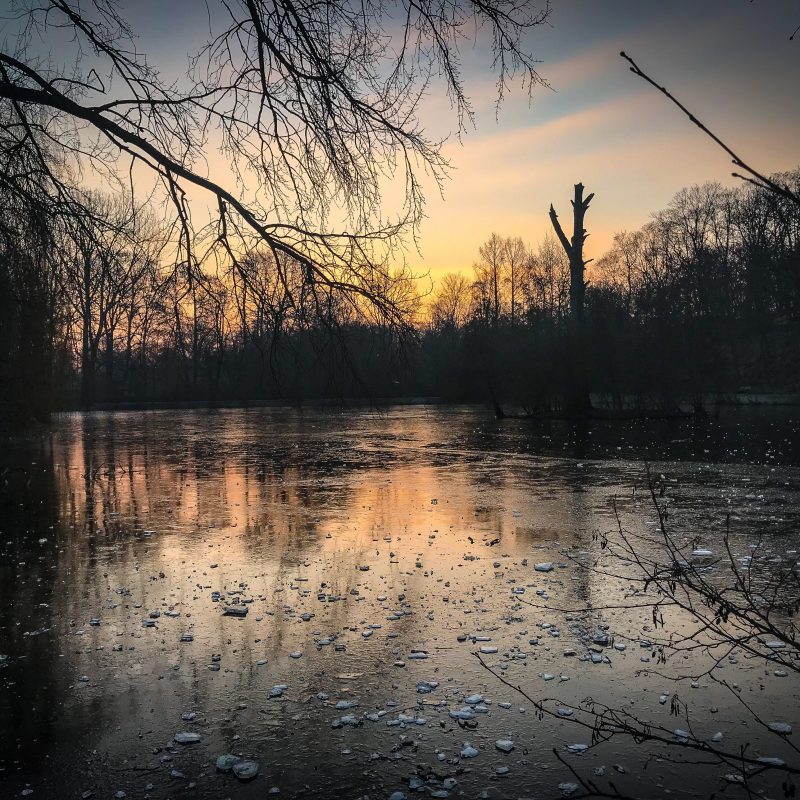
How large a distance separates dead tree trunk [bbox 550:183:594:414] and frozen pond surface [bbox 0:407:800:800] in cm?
2166

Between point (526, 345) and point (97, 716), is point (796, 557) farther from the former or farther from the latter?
point (526, 345)

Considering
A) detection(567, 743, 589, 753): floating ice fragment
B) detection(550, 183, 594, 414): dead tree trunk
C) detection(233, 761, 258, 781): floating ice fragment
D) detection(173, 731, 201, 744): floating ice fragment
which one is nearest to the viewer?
detection(233, 761, 258, 781): floating ice fragment

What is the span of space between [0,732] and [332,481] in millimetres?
11517

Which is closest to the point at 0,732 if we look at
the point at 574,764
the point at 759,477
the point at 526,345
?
the point at 574,764

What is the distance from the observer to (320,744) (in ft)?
14.5

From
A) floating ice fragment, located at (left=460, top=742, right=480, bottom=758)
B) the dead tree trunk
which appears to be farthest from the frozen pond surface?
the dead tree trunk

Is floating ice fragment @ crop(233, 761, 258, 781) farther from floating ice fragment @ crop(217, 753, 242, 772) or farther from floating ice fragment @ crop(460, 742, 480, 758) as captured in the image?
floating ice fragment @ crop(460, 742, 480, 758)

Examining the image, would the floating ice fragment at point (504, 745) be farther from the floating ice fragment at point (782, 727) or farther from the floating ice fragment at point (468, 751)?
the floating ice fragment at point (782, 727)

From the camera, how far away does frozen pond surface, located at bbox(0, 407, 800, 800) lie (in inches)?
164

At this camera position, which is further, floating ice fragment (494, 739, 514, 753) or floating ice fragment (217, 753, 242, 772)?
floating ice fragment (494, 739, 514, 753)

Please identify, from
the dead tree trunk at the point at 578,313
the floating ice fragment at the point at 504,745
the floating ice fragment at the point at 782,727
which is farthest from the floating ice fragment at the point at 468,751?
the dead tree trunk at the point at 578,313

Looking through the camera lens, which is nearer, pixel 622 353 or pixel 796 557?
pixel 796 557

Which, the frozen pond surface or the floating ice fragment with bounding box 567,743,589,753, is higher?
the frozen pond surface

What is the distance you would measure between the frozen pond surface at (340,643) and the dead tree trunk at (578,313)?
21.7 metres
